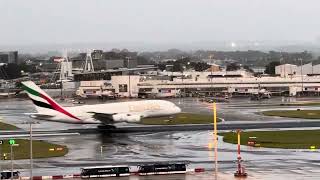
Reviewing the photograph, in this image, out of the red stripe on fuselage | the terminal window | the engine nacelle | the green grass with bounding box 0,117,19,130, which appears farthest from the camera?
the terminal window

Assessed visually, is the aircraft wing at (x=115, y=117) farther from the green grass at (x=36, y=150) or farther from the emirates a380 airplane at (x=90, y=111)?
the green grass at (x=36, y=150)

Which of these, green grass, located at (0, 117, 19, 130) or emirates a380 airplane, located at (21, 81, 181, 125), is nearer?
emirates a380 airplane, located at (21, 81, 181, 125)

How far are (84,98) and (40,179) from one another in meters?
136

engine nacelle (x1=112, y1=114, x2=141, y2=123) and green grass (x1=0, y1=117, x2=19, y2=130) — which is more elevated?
engine nacelle (x1=112, y1=114, x2=141, y2=123)

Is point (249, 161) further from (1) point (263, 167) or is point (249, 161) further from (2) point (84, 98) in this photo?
(2) point (84, 98)

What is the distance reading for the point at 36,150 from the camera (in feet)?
244

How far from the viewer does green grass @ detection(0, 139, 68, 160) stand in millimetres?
70331

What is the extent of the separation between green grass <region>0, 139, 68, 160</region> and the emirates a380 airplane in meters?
10.2

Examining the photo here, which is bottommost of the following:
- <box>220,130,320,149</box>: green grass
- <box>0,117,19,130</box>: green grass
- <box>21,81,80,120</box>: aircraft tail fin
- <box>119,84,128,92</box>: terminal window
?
<box>0,117,19,130</box>: green grass

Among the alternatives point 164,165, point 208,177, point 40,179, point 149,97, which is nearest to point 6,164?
point 40,179

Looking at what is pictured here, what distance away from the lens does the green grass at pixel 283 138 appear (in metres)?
76.2

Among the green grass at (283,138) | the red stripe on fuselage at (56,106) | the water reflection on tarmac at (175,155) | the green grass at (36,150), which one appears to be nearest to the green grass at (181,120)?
the water reflection on tarmac at (175,155)

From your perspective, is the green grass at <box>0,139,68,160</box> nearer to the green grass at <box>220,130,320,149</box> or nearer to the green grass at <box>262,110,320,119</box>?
the green grass at <box>220,130,320,149</box>

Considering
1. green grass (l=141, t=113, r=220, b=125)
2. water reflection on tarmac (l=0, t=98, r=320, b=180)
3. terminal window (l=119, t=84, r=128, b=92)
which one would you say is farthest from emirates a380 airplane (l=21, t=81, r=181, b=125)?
terminal window (l=119, t=84, r=128, b=92)
